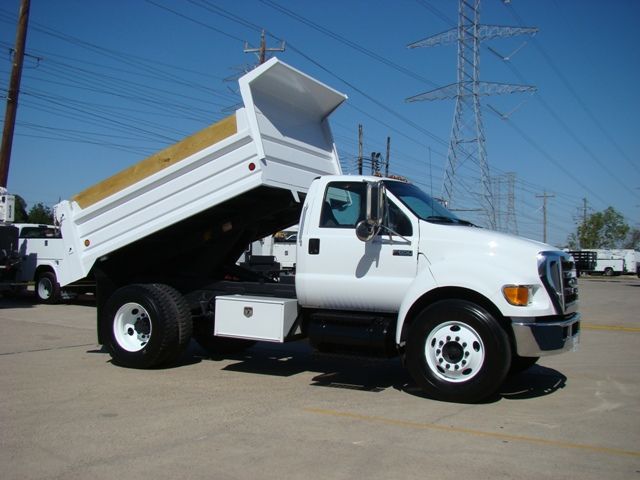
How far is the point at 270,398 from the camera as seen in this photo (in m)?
6.84

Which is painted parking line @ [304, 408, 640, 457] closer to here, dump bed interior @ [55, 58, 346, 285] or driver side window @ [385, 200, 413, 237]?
driver side window @ [385, 200, 413, 237]

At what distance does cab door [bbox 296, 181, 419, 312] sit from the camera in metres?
7.09

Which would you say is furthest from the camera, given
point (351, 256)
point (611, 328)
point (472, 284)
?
point (611, 328)

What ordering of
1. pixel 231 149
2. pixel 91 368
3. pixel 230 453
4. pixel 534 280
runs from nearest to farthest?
pixel 230 453 → pixel 534 280 → pixel 231 149 → pixel 91 368

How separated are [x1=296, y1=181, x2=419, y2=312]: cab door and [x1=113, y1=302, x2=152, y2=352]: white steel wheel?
89.3 inches

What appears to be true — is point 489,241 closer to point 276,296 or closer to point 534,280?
point 534,280

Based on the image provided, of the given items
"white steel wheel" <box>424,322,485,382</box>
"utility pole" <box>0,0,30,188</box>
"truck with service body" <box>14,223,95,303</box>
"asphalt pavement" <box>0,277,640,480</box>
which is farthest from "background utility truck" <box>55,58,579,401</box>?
"utility pole" <box>0,0,30,188</box>

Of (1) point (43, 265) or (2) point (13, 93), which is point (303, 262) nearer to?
(1) point (43, 265)

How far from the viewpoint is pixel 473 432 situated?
18.4 feet

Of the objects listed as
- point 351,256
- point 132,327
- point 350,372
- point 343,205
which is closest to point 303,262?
point 351,256

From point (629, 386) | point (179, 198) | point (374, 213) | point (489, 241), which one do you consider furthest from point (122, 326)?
point (629, 386)

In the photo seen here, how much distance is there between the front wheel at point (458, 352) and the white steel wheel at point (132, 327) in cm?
365

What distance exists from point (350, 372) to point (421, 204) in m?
2.47

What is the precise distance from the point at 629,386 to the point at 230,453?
5.30 metres
